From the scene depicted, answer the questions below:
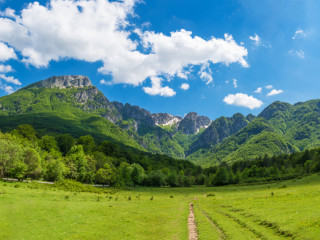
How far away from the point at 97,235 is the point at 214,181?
12095 cm

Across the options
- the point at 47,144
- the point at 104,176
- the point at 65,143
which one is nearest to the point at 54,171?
the point at 104,176

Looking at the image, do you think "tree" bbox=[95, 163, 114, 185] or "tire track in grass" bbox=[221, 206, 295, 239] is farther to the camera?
"tree" bbox=[95, 163, 114, 185]

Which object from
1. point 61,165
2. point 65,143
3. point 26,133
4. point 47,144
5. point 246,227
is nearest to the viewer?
point 246,227

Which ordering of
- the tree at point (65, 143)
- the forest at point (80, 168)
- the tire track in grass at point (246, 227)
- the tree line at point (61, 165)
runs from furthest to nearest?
the tree at point (65, 143) → the forest at point (80, 168) → the tree line at point (61, 165) → the tire track in grass at point (246, 227)

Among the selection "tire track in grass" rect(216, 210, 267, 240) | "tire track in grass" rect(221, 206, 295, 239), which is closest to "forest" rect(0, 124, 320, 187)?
"tire track in grass" rect(216, 210, 267, 240)

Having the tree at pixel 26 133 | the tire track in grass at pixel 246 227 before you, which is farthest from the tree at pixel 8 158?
the tire track in grass at pixel 246 227

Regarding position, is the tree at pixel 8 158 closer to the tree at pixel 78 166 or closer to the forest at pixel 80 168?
the forest at pixel 80 168

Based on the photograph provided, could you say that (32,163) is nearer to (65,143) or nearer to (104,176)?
(104,176)

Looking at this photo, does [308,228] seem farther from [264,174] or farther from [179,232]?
[264,174]

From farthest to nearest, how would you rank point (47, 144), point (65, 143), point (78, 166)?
point (65, 143)
point (47, 144)
point (78, 166)

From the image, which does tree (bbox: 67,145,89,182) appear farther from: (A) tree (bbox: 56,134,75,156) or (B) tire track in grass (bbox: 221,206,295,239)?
(B) tire track in grass (bbox: 221,206,295,239)

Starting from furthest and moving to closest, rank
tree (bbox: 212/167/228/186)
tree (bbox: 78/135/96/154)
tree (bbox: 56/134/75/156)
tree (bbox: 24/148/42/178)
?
tree (bbox: 78/135/96/154) → tree (bbox: 56/134/75/156) → tree (bbox: 212/167/228/186) → tree (bbox: 24/148/42/178)

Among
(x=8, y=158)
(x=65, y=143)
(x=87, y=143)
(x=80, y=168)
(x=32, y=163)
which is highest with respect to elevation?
(x=87, y=143)

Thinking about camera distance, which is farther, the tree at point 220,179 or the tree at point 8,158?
the tree at point 220,179
